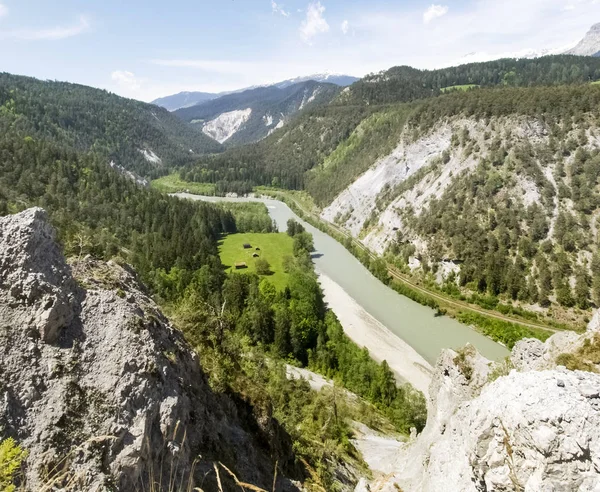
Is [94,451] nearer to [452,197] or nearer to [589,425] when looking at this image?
[589,425]

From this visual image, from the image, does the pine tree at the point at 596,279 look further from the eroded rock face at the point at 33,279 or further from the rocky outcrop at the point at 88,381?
the eroded rock face at the point at 33,279

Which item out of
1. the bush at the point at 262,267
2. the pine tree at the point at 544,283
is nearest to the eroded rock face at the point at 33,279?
the bush at the point at 262,267

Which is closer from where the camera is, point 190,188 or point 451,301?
point 451,301

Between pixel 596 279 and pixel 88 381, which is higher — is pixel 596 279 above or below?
below

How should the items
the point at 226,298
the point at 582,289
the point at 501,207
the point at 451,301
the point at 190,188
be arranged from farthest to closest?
1. the point at 190,188
2. the point at 501,207
3. the point at 451,301
4. the point at 582,289
5. the point at 226,298

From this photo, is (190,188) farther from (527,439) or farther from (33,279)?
(527,439)

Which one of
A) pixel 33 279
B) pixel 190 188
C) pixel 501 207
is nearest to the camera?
pixel 33 279

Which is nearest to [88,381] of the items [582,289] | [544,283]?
[544,283]
